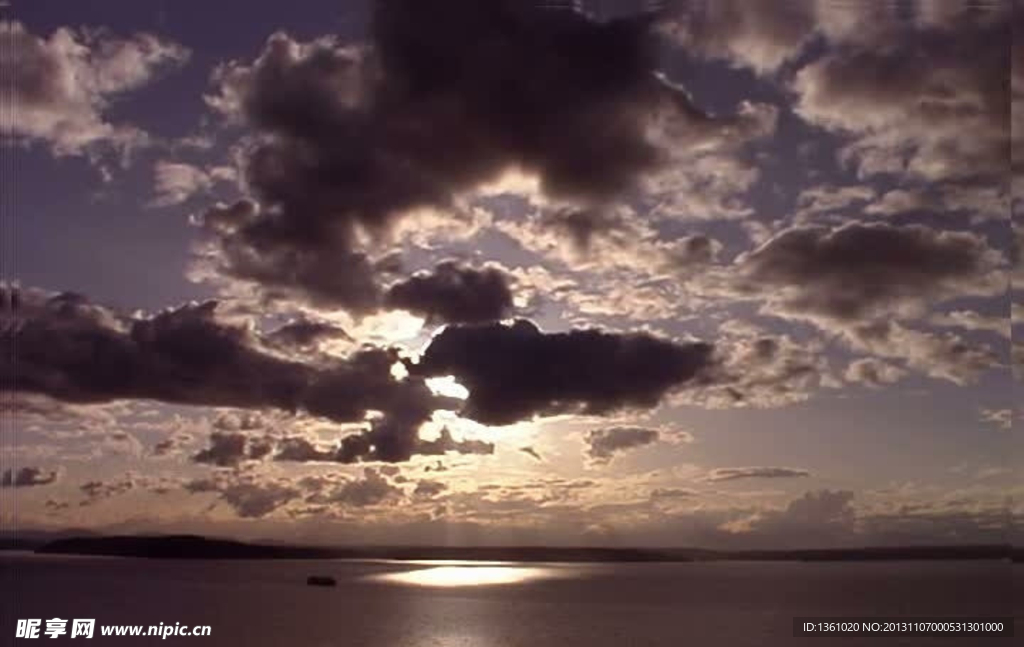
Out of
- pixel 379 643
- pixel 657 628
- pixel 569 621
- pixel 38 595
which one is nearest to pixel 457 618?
pixel 569 621

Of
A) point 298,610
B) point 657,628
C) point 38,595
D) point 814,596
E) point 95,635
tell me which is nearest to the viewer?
point 95,635

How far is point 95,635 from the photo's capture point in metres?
59.9

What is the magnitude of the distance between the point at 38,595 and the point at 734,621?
72.5m

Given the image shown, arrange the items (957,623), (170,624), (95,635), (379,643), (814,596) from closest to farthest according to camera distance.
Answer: (379,643) < (95,635) < (170,624) < (957,623) < (814,596)

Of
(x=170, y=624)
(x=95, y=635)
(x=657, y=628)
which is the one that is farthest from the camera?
(x=170, y=624)

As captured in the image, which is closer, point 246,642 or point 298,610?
point 246,642

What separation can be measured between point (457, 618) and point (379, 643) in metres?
24.8

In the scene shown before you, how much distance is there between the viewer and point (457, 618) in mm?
79875

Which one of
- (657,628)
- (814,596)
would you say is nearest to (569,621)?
(657,628)

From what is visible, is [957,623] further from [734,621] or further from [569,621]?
[569,621]

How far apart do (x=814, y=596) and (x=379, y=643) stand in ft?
268

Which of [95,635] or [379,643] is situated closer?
[379,643]

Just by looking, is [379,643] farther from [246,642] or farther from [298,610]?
[298,610]

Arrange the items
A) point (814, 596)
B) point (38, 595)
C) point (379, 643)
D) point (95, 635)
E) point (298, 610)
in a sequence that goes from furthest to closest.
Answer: point (814, 596) < point (38, 595) < point (298, 610) < point (95, 635) < point (379, 643)
